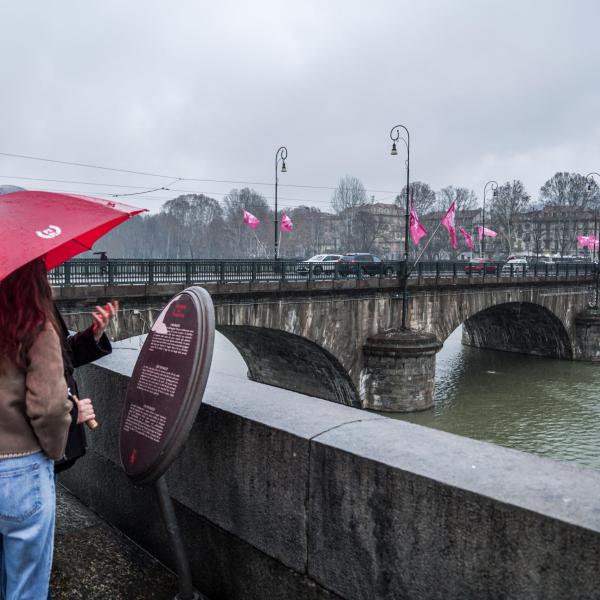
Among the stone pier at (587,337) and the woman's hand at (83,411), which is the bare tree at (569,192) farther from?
the woman's hand at (83,411)

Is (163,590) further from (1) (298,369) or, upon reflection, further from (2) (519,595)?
(1) (298,369)

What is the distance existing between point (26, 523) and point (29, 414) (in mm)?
388

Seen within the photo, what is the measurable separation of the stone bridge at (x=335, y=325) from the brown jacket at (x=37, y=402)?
12.9 m

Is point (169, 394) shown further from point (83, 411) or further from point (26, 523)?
point (26, 523)

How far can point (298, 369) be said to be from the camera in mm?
24359

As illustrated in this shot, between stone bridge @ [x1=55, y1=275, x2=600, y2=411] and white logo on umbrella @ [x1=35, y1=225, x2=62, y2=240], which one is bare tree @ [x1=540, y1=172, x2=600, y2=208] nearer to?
stone bridge @ [x1=55, y1=275, x2=600, y2=411]

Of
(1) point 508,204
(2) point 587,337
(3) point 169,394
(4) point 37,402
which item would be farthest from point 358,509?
(1) point 508,204

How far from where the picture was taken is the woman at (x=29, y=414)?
193 cm

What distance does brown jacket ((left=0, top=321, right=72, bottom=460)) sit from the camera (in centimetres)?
192

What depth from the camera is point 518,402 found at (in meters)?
26.0

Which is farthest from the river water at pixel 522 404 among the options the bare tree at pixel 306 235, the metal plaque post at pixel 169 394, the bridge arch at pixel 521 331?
the bare tree at pixel 306 235

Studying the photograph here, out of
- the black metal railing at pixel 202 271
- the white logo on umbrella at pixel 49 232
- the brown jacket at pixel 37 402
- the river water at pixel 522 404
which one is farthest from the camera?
the river water at pixel 522 404

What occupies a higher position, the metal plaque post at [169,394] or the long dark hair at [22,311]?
the long dark hair at [22,311]

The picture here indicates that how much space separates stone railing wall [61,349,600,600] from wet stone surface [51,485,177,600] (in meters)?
0.12
